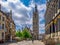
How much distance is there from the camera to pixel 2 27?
2522 inches

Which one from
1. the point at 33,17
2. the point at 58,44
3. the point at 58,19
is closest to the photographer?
the point at 58,44

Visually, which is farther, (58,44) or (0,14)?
(0,14)

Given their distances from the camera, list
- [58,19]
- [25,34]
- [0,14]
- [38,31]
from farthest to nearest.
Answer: [38,31]
[25,34]
[0,14]
[58,19]

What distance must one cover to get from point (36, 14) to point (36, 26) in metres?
17.2

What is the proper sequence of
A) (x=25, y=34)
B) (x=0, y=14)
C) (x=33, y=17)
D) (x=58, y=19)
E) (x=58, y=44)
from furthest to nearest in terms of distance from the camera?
(x=33, y=17) < (x=25, y=34) < (x=0, y=14) < (x=58, y=19) < (x=58, y=44)

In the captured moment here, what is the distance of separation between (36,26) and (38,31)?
18.9 ft

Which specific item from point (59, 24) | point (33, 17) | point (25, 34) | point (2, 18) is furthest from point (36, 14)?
point (59, 24)

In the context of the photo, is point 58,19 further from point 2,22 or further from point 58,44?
point 2,22

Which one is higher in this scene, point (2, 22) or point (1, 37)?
point (2, 22)

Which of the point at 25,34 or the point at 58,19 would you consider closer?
the point at 58,19

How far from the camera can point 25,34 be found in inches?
4055


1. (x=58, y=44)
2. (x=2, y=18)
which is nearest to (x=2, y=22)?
(x=2, y=18)

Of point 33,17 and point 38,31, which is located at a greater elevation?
point 33,17

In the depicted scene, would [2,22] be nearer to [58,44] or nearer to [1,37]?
[1,37]
